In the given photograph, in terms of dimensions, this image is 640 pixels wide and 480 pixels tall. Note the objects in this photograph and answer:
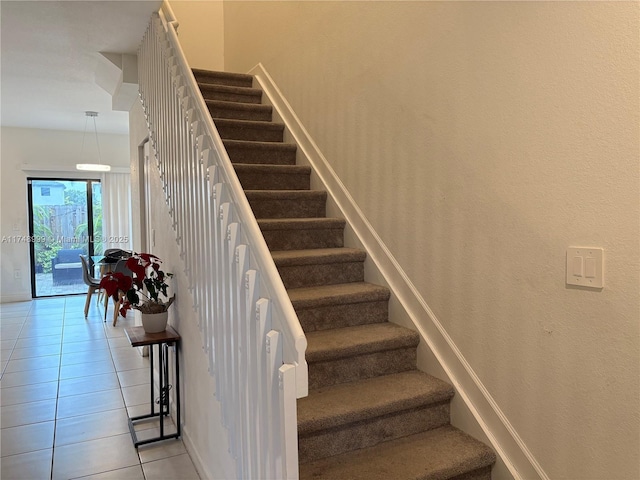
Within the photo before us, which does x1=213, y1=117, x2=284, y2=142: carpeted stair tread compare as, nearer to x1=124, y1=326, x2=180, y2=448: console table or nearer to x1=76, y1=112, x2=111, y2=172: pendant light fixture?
x1=124, y1=326, x2=180, y2=448: console table

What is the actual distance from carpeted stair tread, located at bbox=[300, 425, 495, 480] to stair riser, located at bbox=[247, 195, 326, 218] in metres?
1.58

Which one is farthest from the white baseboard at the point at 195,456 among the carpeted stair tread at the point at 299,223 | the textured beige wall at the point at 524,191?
the textured beige wall at the point at 524,191

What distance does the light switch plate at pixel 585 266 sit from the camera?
1.52 metres

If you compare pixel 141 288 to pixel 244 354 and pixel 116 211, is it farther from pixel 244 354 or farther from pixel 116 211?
pixel 116 211

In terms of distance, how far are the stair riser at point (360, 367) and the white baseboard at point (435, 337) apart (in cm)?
15

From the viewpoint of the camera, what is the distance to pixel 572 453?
5.35ft

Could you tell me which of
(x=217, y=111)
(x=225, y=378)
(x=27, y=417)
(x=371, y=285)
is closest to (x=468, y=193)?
(x=371, y=285)

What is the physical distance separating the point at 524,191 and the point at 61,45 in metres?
3.62

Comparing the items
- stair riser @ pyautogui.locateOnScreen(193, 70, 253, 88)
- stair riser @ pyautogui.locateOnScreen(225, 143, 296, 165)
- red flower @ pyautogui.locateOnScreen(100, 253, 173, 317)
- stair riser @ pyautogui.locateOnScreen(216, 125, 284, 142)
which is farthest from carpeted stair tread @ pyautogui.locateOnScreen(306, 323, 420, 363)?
stair riser @ pyautogui.locateOnScreen(193, 70, 253, 88)

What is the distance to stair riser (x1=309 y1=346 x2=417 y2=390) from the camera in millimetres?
2135

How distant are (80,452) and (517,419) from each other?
249 centimetres

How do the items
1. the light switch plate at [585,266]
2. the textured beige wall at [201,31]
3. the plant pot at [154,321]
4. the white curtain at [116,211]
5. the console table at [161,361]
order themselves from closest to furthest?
the light switch plate at [585,266]
the console table at [161,361]
the plant pot at [154,321]
the textured beige wall at [201,31]
the white curtain at [116,211]

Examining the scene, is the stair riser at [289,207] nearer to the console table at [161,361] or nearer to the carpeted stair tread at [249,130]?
the carpeted stair tread at [249,130]

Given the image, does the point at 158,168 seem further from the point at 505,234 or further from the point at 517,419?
the point at 517,419
